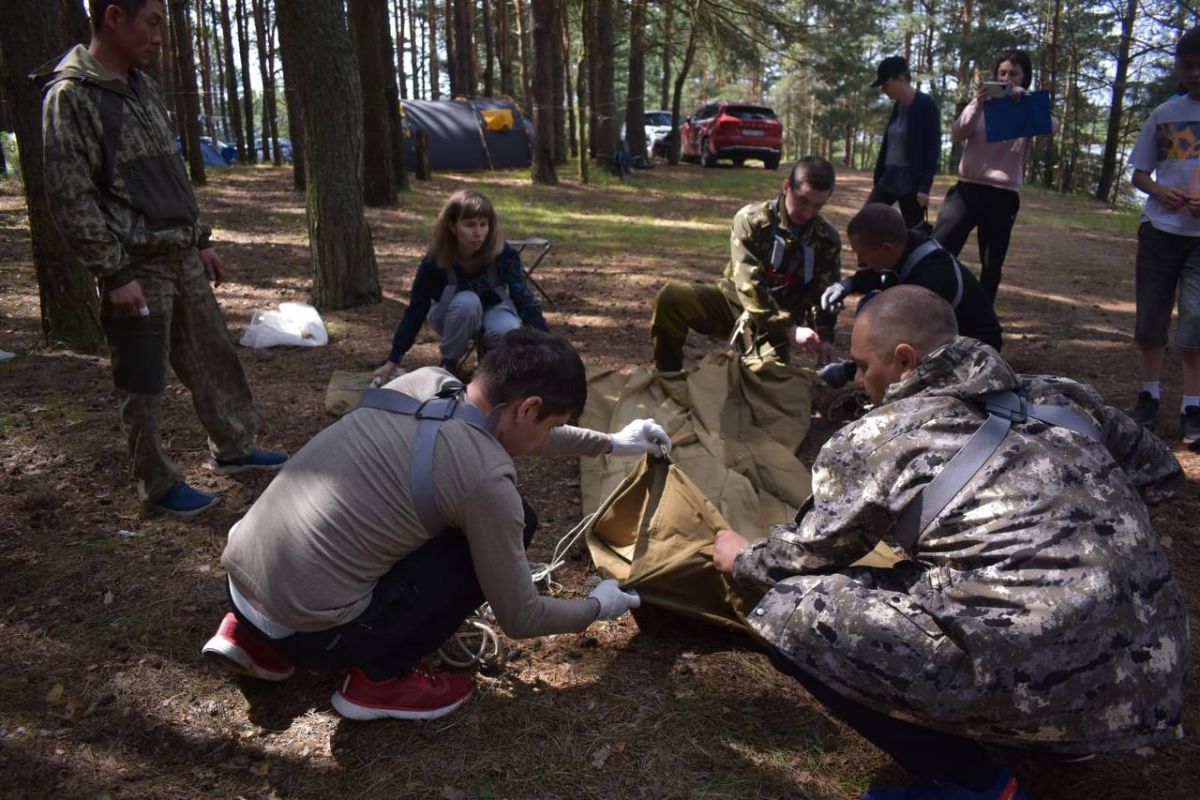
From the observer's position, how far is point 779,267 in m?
4.27

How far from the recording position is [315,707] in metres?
2.19

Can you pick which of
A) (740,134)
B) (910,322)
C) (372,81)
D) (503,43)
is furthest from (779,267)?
(503,43)

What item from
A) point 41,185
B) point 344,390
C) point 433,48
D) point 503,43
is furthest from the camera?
point 433,48

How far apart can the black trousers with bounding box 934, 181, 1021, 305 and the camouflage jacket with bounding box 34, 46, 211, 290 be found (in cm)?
410

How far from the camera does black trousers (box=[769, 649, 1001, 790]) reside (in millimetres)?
1773

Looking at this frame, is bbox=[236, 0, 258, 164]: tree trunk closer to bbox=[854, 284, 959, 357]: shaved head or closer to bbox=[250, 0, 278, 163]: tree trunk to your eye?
bbox=[250, 0, 278, 163]: tree trunk

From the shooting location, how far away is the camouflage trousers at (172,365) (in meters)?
2.92

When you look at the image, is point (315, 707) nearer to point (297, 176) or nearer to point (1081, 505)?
point (1081, 505)

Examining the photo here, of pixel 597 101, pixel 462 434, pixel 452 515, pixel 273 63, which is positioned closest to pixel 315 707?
pixel 452 515

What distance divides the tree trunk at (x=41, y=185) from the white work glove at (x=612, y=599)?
357cm

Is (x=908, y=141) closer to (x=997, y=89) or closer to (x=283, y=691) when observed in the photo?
(x=997, y=89)

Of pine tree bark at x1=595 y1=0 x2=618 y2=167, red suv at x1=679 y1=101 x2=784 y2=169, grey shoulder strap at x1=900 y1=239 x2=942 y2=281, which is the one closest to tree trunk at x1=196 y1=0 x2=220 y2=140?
pine tree bark at x1=595 y1=0 x2=618 y2=167

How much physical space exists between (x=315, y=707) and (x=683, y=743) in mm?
955

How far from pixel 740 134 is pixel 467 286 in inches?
668
